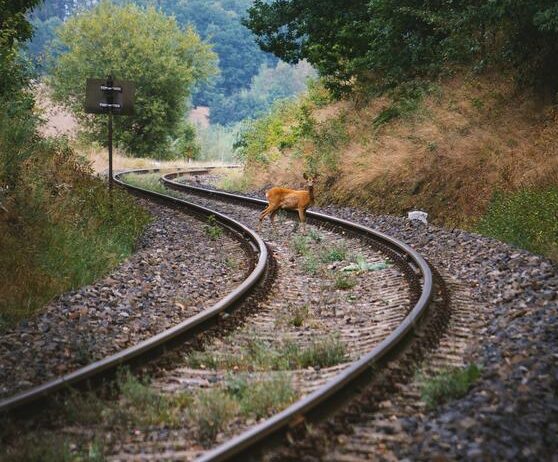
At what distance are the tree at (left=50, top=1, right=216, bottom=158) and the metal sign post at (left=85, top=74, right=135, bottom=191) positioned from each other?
121 ft

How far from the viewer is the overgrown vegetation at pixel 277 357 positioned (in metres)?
5.98

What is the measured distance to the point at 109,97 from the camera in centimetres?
1452

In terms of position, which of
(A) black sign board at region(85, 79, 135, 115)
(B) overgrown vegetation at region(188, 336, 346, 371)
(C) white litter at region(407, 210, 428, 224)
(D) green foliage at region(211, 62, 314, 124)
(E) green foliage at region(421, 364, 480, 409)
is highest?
(D) green foliage at region(211, 62, 314, 124)

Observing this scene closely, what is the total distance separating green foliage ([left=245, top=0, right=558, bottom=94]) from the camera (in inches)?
610

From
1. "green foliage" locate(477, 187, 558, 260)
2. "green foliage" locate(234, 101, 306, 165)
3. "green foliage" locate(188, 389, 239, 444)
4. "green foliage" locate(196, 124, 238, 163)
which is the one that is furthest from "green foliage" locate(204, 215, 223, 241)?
"green foliage" locate(196, 124, 238, 163)

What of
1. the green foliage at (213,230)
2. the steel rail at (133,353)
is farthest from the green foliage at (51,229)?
the steel rail at (133,353)

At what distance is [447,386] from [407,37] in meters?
A: 16.5

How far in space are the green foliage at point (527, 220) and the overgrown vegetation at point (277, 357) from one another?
4.56 metres

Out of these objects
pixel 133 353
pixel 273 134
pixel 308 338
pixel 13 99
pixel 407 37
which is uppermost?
pixel 407 37

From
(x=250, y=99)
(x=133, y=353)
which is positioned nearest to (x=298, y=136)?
(x=133, y=353)

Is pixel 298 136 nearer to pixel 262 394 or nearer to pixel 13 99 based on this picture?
pixel 13 99

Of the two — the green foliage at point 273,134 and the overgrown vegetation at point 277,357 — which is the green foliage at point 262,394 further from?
the green foliage at point 273,134

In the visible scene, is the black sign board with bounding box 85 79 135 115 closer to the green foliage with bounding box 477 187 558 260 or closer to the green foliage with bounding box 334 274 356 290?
the green foliage with bounding box 334 274 356 290

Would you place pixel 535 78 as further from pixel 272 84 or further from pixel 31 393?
pixel 272 84
